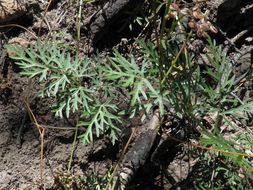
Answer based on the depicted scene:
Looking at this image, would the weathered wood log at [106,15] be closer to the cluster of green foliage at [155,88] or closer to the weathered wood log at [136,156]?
the cluster of green foliage at [155,88]

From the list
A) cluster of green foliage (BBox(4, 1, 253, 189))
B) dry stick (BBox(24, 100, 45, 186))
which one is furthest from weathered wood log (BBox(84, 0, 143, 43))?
dry stick (BBox(24, 100, 45, 186))

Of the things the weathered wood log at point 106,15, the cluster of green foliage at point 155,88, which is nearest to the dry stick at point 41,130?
the cluster of green foliage at point 155,88

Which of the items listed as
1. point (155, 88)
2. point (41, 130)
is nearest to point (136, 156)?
point (155, 88)

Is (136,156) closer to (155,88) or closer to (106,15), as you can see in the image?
(155,88)

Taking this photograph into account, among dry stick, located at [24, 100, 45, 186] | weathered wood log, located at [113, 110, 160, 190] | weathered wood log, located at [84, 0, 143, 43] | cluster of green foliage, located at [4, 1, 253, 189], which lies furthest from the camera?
weathered wood log, located at [84, 0, 143, 43]

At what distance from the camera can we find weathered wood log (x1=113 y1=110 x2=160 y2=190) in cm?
273

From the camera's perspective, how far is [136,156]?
2.79 meters

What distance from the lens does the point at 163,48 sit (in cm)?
244

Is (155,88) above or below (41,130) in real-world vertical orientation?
above

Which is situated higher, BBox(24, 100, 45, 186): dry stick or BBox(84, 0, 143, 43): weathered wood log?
BBox(84, 0, 143, 43): weathered wood log

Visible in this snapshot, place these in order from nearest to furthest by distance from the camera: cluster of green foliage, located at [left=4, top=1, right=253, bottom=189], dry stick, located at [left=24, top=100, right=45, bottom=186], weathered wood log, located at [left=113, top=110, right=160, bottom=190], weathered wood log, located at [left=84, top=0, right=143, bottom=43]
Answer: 1. cluster of green foliage, located at [left=4, top=1, right=253, bottom=189]
2. weathered wood log, located at [left=113, top=110, right=160, bottom=190]
3. dry stick, located at [left=24, top=100, right=45, bottom=186]
4. weathered wood log, located at [left=84, top=0, right=143, bottom=43]

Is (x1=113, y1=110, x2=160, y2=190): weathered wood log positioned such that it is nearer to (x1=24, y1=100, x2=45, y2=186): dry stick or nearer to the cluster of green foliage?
the cluster of green foliage

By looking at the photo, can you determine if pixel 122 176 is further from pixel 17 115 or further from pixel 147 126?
pixel 17 115

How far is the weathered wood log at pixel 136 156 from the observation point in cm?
273
